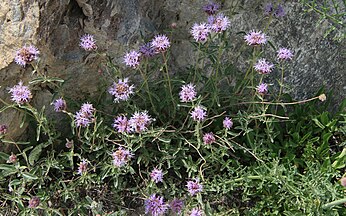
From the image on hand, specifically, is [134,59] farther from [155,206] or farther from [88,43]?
[155,206]

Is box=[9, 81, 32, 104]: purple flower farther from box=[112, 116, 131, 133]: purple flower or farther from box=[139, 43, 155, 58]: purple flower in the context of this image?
box=[139, 43, 155, 58]: purple flower

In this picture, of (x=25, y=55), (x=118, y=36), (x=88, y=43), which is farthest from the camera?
(x=118, y=36)

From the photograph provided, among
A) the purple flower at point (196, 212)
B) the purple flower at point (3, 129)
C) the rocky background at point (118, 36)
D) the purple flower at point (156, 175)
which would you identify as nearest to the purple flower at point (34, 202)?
the purple flower at point (3, 129)

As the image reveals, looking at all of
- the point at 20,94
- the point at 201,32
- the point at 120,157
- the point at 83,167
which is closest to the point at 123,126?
the point at 120,157

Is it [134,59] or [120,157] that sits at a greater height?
[134,59]

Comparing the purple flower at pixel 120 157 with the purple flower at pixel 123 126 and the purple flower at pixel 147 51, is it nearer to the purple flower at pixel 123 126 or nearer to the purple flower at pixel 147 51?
the purple flower at pixel 123 126

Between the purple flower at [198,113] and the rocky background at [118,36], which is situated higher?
the rocky background at [118,36]

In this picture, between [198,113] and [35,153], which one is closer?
[198,113]

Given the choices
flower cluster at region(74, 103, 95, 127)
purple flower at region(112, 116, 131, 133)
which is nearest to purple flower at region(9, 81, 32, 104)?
flower cluster at region(74, 103, 95, 127)

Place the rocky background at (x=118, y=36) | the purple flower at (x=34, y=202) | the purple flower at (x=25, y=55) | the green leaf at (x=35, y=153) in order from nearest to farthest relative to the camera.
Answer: the purple flower at (x=25, y=55), the purple flower at (x=34, y=202), the rocky background at (x=118, y=36), the green leaf at (x=35, y=153)

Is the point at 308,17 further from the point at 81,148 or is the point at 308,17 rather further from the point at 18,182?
the point at 18,182
